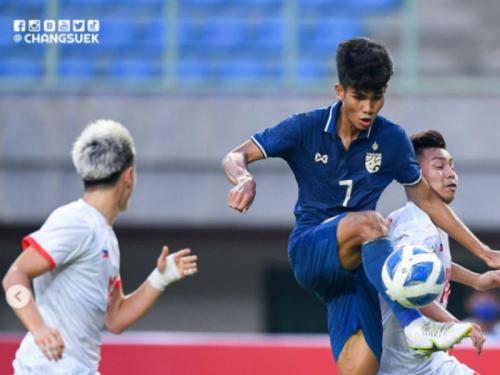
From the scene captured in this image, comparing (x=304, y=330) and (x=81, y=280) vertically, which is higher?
(x=81, y=280)

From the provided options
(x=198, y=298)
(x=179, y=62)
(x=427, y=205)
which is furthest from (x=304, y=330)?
(x=427, y=205)

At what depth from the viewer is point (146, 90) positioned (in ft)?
42.5

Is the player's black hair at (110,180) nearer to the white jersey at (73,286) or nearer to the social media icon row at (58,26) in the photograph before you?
the white jersey at (73,286)

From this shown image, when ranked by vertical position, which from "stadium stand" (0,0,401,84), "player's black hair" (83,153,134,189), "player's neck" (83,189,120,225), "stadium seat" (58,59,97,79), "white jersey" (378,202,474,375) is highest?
"stadium stand" (0,0,401,84)

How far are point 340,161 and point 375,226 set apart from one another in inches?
19.1

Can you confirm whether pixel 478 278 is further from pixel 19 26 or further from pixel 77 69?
pixel 77 69

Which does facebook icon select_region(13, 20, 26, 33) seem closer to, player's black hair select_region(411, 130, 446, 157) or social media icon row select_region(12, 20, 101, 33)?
social media icon row select_region(12, 20, 101, 33)

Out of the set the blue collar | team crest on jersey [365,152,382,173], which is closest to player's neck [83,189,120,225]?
the blue collar

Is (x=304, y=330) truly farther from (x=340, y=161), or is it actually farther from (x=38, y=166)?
(x=340, y=161)

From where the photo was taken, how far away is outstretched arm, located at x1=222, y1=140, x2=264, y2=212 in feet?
18.4

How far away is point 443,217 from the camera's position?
6.57 m

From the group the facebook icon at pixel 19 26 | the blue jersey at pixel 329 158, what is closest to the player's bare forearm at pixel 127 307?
the blue jersey at pixel 329 158

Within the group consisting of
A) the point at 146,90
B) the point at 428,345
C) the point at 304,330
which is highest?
the point at 146,90

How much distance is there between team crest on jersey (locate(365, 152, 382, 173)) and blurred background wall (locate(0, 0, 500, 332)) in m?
6.26
